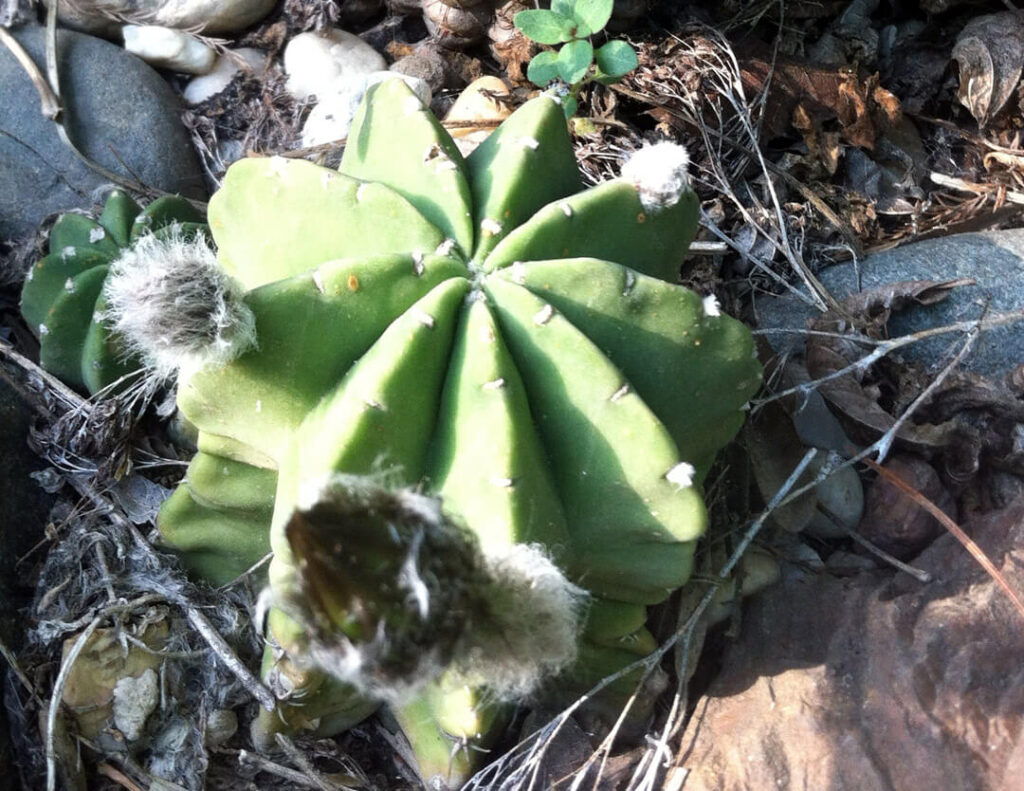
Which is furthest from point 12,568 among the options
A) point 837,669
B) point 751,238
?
point 751,238

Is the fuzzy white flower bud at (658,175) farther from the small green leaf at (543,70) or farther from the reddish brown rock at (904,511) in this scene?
the reddish brown rock at (904,511)

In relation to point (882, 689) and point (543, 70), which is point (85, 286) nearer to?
point (543, 70)

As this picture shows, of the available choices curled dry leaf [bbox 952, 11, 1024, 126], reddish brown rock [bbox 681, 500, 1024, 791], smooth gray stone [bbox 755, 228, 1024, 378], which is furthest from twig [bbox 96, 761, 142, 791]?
curled dry leaf [bbox 952, 11, 1024, 126]

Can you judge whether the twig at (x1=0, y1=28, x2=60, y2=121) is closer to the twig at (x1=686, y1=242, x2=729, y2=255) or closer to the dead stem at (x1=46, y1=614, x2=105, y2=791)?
the dead stem at (x1=46, y1=614, x2=105, y2=791)

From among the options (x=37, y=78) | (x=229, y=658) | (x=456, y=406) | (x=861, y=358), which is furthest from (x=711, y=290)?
(x=37, y=78)

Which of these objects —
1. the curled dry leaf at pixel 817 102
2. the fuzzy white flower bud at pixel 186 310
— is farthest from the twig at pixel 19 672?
the curled dry leaf at pixel 817 102

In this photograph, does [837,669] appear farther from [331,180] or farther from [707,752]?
[331,180]
